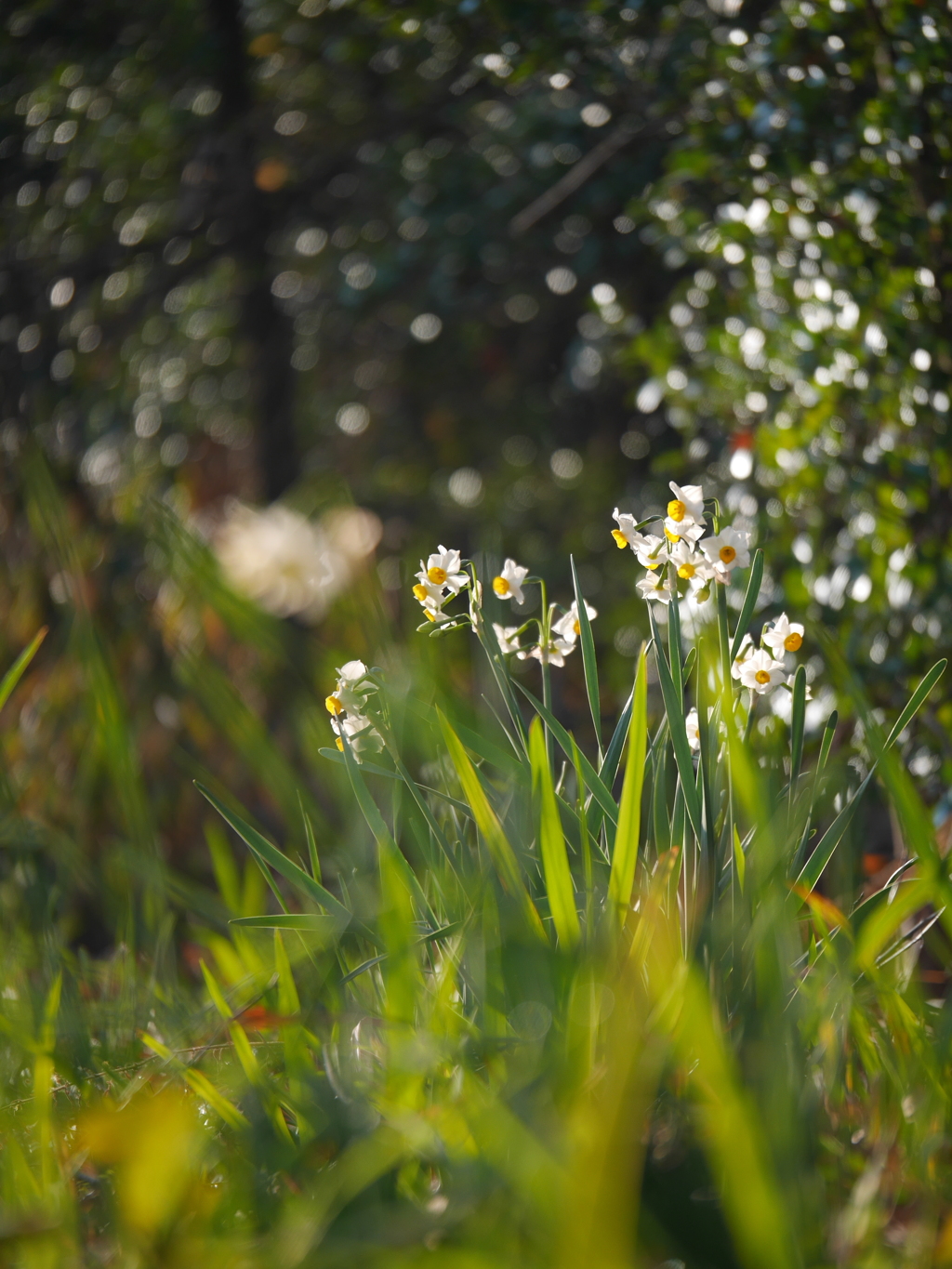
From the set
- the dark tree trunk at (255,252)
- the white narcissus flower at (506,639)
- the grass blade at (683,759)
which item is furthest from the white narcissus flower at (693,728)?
the dark tree trunk at (255,252)

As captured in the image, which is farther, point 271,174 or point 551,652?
point 271,174

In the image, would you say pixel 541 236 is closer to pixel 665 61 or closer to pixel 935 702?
pixel 665 61

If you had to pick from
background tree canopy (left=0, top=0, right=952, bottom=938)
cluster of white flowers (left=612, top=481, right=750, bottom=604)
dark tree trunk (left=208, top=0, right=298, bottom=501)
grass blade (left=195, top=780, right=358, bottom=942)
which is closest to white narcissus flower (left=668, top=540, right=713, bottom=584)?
cluster of white flowers (left=612, top=481, right=750, bottom=604)

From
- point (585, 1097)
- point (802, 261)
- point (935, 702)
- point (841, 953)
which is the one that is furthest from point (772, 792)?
point (802, 261)

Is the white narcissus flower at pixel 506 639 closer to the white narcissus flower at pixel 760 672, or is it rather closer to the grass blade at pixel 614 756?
the grass blade at pixel 614 756

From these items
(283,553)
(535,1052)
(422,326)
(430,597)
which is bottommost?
(283,553)

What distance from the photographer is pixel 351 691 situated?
3.33 feet

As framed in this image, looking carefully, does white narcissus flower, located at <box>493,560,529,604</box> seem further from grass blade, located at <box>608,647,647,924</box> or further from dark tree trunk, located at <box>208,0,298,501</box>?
dark tree trunk, located at <box>208,0,298,501</box>

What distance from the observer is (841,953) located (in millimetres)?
906

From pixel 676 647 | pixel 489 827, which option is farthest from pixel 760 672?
pixel 489 827

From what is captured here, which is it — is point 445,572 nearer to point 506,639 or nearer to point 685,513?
point 506,639

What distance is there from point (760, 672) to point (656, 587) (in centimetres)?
14

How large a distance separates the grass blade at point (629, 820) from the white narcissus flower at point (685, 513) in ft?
0.68

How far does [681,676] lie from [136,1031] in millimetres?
762
